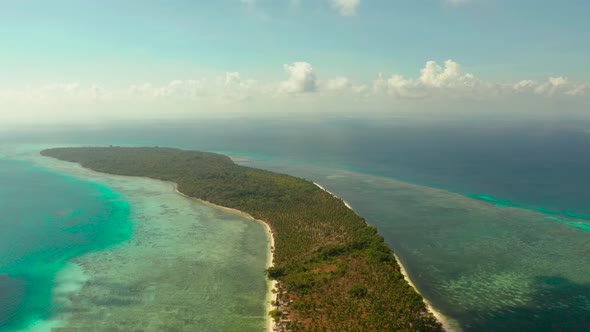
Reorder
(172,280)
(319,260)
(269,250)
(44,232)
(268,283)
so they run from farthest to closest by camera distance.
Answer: (44,232)
(269,250)
(319,260)
(172,280)
(268,283)

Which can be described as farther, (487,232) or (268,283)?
(487,232)

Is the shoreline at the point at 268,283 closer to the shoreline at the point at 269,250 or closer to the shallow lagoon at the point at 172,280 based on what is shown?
the shoreline at the point at 269,250

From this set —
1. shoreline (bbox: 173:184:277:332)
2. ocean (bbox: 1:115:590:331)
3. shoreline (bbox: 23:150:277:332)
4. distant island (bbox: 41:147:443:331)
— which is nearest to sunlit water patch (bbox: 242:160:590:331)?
ocean (bbox: 1:115:590:331)

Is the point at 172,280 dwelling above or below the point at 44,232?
below

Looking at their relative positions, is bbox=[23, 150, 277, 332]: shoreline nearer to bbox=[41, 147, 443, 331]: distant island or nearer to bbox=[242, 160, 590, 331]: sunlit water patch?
bbox=[41, 147, 443, 331]: distant island

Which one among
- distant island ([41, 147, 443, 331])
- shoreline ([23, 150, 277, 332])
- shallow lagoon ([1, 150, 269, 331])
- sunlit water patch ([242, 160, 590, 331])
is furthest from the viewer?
sunlit water patch ([242, 160, 590, 331])

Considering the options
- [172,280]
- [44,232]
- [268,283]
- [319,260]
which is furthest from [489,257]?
[44,232]

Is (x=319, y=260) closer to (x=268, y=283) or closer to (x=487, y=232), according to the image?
(x=268, y=283)
